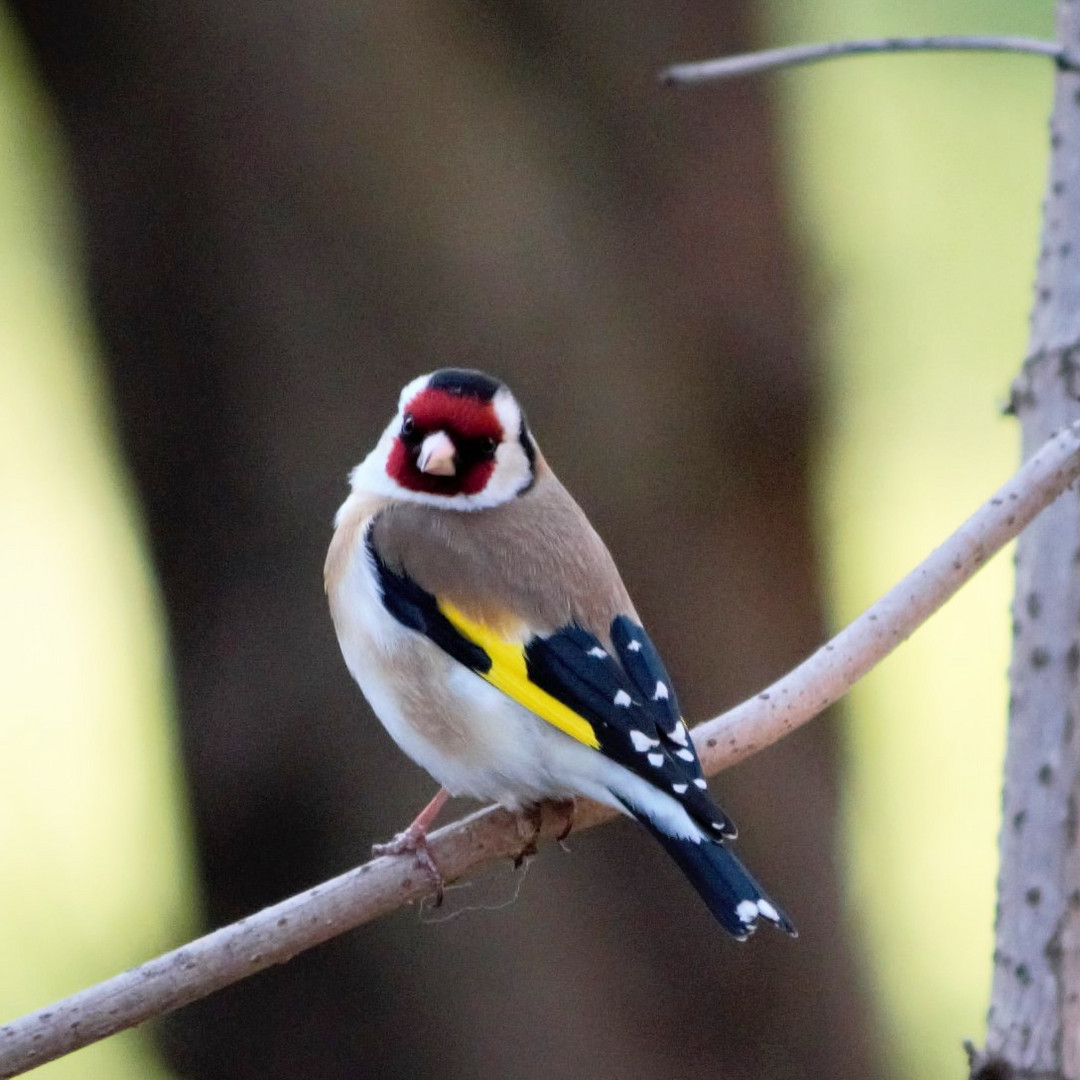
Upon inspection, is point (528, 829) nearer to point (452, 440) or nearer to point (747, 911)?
point (747, 911)

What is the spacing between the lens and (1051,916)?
7.19 ft

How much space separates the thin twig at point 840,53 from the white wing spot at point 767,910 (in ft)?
3.18

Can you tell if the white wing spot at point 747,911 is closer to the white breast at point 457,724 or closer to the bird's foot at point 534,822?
the white breast at point 457,724

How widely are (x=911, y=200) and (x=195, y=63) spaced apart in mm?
3092

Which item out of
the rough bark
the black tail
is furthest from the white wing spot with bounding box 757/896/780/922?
the rough bark

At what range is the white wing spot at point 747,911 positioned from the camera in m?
2.02

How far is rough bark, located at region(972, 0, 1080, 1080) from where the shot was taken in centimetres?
217

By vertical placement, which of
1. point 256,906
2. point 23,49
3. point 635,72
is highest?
point 23,49

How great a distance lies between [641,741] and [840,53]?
893 mm

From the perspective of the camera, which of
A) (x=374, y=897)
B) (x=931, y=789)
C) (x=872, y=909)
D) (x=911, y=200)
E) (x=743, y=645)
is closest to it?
(x=374, y=897)

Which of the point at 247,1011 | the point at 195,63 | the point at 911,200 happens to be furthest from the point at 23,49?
the point at 911,200

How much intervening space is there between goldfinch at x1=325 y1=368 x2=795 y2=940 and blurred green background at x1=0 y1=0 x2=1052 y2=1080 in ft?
4.17

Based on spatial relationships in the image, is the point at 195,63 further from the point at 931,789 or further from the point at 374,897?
the point at 931,789

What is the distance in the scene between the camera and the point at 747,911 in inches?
80.1
